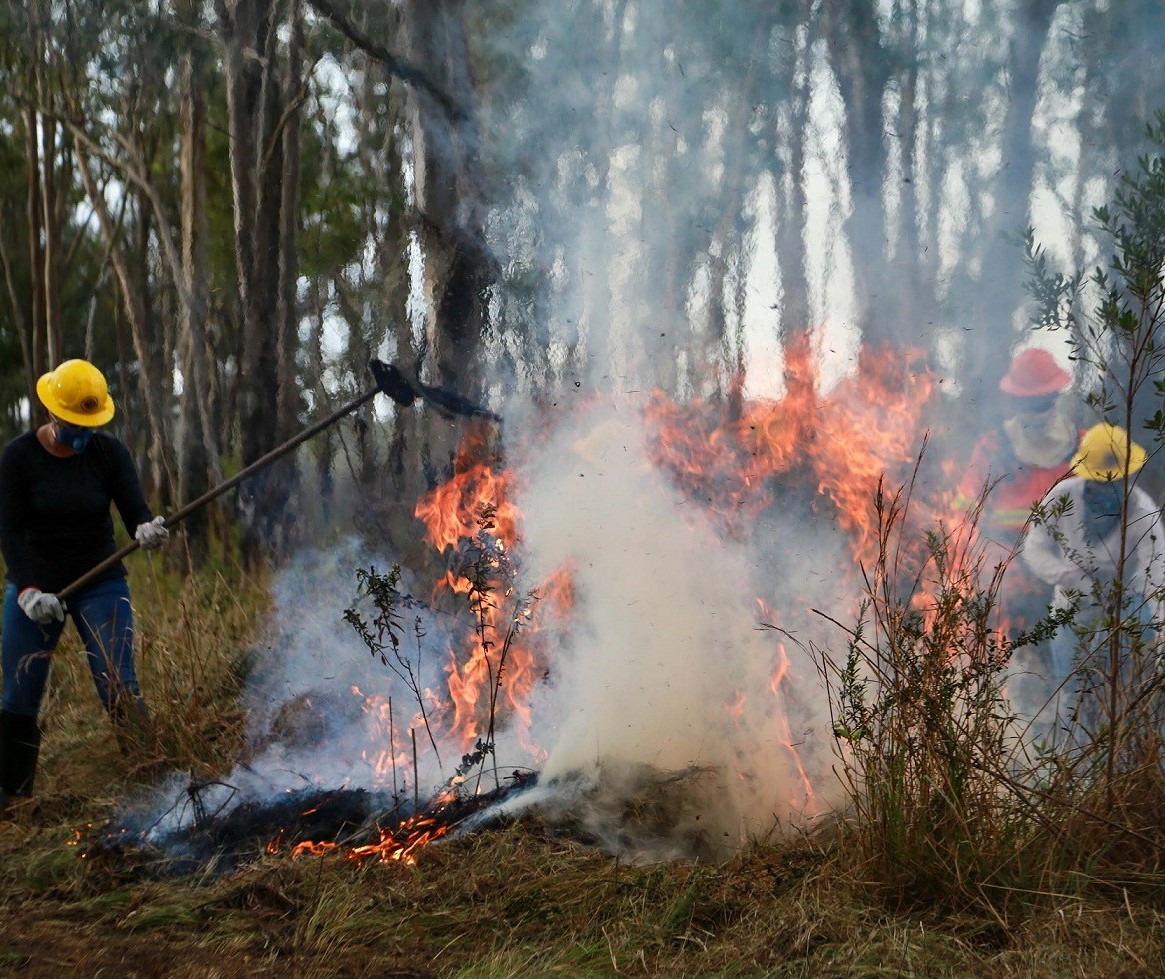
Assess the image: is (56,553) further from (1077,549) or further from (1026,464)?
(1026,464)

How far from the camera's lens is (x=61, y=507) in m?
5.04

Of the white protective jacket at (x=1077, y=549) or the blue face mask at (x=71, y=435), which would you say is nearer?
the blue face mask at (x=71, y=435)

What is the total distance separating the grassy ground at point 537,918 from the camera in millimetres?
3156

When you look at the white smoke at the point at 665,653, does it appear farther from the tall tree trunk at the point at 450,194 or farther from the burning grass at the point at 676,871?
the tall tree trunk at the point at 450,194

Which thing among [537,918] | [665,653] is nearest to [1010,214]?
[665,653]

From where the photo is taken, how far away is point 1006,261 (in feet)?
25.7

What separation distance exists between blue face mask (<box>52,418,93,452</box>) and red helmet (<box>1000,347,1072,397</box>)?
194 inches

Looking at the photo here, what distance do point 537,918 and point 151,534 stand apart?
2537 millimetres

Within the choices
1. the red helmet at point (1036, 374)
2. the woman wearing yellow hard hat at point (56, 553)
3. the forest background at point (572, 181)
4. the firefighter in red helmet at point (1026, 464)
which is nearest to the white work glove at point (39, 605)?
the woman wearing yellow hard hat at point (56, 553)

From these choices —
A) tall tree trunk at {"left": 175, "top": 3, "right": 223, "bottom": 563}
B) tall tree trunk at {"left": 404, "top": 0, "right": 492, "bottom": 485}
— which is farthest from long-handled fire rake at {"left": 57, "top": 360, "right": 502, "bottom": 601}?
tall tree trunk at {"left": 175, "top": 3, "right": 223, "bottom": 563}

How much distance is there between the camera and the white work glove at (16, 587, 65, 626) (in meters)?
4.87

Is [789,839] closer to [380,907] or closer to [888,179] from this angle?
[380,907]

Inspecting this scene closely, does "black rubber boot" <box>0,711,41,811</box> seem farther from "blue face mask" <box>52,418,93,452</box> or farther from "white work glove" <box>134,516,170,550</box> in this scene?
"blue face mask" <box>52,418,93,452</box>

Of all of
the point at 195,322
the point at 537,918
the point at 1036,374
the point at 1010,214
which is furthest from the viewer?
the point at 195,322
